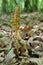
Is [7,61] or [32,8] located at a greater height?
[7,61]

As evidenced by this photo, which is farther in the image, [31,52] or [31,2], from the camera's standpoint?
[31,2]

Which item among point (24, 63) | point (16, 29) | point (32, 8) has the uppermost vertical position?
point (16, 29)

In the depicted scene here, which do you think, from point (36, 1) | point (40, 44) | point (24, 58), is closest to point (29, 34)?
point (40, 44)

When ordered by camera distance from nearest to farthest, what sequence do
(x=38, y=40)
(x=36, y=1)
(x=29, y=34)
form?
1. (x=38, y=40)
2. (x=29, y=34)
3. (x=36, y=1)

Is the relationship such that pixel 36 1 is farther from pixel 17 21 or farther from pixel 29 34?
pixel 17 21

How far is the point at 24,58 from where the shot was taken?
267cm

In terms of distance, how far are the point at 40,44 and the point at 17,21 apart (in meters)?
0.71

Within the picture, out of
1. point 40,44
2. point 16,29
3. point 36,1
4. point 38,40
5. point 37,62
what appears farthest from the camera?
point 36,1

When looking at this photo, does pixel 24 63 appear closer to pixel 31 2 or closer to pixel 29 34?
pixel 29 34

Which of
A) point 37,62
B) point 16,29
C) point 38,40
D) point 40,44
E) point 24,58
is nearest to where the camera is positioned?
point 37,62

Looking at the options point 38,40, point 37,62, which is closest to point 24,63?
point 37,62

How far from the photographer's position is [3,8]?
12789 mm

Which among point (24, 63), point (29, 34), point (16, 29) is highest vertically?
point (16, 29)

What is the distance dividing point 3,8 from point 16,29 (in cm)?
1005
